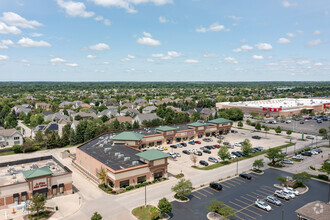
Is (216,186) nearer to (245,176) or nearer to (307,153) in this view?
(245,176)

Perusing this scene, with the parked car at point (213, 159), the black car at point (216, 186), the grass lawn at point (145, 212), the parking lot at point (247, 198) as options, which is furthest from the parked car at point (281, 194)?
the grass lawn at point (145, 212)

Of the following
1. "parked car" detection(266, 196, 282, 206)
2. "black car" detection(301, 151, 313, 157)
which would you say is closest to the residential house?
"parked car" detection(266, 196, 282, 206)

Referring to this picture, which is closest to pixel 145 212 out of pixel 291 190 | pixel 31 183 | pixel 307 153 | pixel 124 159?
pixel 124 159

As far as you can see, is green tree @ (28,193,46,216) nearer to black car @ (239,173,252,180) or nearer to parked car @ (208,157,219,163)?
black car @ (239,173,252,180)

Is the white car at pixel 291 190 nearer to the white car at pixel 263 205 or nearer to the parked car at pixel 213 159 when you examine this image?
the white car at pixel 263 205

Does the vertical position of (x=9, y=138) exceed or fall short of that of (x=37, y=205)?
it falls short

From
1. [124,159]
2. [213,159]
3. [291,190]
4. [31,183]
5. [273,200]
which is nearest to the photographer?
[273,200]

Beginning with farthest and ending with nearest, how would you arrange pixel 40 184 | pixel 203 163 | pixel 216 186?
pixel 203 163, pixel 216 186, pixel 40 184
